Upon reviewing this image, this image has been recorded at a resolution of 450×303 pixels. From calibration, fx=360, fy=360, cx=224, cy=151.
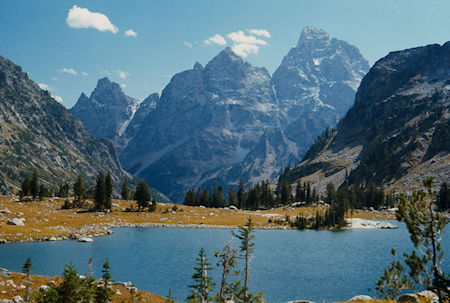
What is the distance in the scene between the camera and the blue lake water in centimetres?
5031

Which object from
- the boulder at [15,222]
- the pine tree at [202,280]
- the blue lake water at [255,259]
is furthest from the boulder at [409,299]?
the boulder at [15,222]

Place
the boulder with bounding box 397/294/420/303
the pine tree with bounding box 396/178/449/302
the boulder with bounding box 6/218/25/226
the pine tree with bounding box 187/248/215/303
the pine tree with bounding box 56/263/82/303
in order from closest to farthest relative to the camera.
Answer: the pine tree with bounding box 396/178/449/302 < the pine tree with bounding box 56/263/82/303 < the pine tree with bounding box 187/248/215/303 < the boulder with bounding box 397/294/420/303 < the boulder with bounding box 6/218/25/226

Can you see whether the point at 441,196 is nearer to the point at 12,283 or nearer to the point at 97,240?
the point at 97,240

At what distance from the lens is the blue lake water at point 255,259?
5031cm

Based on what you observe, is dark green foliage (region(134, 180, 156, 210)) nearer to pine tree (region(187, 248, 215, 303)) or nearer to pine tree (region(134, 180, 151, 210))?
pine tree (region(134, 180, 151, 210))

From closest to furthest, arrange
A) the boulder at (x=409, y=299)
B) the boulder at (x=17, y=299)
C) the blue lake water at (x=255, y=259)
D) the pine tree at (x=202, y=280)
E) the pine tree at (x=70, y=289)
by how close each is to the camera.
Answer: the pine tree at (x=70, y=289), the pine tree at (x=202, y=280), the boulder at (x=409, y=299), the boulder at (x=17, y=299), the blue lake water at (x=255, y=259)

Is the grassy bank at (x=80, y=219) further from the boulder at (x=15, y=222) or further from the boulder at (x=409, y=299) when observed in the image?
the boulder at (x=409, y=299)

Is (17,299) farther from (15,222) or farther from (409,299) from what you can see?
(15,222)

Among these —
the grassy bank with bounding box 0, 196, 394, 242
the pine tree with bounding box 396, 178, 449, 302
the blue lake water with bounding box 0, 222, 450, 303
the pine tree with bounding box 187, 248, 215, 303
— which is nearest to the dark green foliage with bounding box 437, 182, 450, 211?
the grassy bank with bounding box 0, 196, 394, 242

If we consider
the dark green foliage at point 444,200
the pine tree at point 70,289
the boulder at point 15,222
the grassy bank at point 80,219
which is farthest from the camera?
the dark green foliage at point 444,200

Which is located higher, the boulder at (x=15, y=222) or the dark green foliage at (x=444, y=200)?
the dark green foliage at (x=444, y=200)

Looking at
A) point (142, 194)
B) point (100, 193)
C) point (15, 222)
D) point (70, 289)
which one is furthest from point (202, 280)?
point (142, 194)

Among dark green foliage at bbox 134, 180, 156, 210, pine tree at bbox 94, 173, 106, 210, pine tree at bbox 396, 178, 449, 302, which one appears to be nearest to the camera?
pine tree at bbox 396, 178, 449, 302

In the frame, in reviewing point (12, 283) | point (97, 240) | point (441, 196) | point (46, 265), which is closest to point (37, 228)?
point (97, 240)
